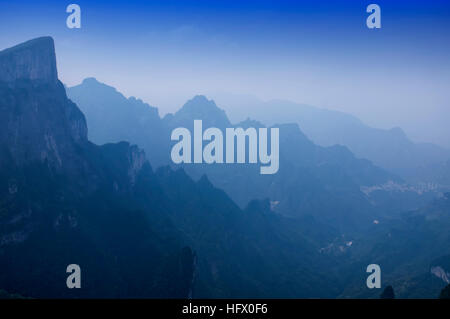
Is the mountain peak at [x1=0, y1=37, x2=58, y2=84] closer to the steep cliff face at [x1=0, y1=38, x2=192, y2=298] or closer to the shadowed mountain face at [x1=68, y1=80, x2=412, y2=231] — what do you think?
the steep cliff face at [x1=0, y1=38, x2=192, y2=298]

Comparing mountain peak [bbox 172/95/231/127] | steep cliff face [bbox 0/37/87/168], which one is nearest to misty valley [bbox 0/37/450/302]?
steep cliff face [bbox 0/37/87/168]

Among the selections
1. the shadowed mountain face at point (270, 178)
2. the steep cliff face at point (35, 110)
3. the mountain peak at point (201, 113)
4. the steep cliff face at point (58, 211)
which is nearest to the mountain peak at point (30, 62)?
the steep cliff face at point (35, 110)

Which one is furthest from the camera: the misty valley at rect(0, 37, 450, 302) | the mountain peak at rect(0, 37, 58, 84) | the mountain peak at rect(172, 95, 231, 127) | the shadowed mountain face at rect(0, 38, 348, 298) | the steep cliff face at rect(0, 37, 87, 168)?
the mountain peak at rect(172, 95, 231, 127)

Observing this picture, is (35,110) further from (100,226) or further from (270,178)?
(270,178)

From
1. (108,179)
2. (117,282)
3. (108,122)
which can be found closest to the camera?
(117,282)

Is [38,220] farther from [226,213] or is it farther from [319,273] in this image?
[319,273]

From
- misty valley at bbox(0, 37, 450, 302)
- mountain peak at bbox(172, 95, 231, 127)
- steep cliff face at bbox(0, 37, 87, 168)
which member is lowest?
misty valley at bbox(0, 37, 450, 302)
